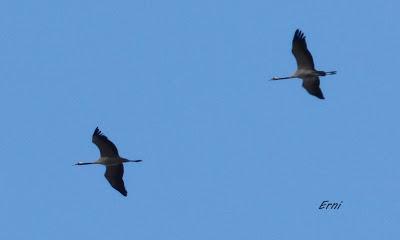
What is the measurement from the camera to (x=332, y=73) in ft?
134

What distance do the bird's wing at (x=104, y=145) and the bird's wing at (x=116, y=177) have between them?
0.65 meters

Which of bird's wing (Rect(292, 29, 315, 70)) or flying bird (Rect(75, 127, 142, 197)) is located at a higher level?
bird's wing (Rect(292, 29, 315, 70))

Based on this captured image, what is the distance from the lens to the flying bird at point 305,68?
40312 millimetres

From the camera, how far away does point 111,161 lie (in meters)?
40.1

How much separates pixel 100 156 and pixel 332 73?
755 cm

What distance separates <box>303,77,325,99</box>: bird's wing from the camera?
41.8m

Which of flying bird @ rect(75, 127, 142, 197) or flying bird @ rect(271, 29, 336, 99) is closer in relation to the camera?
flying bird @ rect(75, 127, 142, 197)

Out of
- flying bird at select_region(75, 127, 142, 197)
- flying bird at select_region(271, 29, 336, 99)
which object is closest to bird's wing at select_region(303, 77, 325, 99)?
flying bird at select_region(271, 29, 336, 99)

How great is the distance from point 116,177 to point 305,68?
266 inches

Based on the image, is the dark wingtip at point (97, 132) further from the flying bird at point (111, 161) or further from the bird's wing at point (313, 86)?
the bird's wing at point (313, 86)

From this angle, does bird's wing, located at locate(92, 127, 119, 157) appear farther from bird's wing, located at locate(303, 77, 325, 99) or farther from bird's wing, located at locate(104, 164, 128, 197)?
bird's wing, located at locate(303, 77, 325, 99)

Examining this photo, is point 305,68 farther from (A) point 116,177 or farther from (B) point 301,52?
(A) point 116,177

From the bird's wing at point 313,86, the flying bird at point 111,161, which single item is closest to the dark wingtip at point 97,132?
the flying bird at point 111,161

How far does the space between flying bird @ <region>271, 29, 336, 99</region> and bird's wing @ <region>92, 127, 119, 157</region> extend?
6.28m
